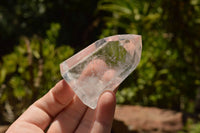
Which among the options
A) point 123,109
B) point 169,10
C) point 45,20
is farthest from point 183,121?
point 45,20

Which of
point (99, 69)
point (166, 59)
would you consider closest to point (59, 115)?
point (99, 69)

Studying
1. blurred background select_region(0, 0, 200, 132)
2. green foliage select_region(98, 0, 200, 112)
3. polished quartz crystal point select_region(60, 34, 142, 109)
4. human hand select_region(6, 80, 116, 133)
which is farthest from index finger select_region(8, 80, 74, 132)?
green foliage select_region(98, 0, 200, 112)

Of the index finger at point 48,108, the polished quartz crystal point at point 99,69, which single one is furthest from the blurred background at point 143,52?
the polished quartz crystal point at point 99,69

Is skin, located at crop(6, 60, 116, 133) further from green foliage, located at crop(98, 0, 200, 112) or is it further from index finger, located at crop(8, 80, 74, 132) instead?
green foliage, located at crop(98, 0, 200, 112)

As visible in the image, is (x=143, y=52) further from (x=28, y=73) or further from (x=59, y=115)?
(x=59, y=115)

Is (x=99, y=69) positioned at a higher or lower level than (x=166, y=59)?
higher

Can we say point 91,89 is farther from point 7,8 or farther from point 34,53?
point 7,8
